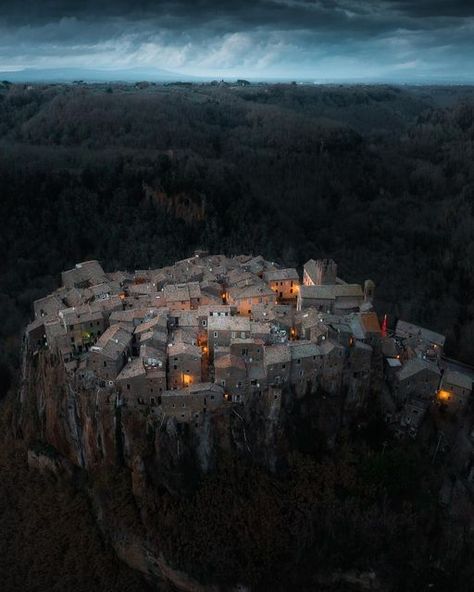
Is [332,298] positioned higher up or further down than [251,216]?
higher up

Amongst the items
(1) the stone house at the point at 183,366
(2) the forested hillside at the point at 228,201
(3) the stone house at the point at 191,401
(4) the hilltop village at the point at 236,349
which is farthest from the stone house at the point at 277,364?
(2) the forested hillside at the point at 228,201

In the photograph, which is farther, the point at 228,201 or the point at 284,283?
the point at 228,201

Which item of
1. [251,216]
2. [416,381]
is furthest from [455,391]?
[251,216]

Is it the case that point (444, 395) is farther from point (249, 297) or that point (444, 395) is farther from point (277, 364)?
point (249, 297)

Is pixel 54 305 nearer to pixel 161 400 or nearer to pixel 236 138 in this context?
pixel 161 400

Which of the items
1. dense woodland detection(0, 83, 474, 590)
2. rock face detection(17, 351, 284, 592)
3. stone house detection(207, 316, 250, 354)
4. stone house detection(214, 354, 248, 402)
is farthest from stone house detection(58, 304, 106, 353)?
dense woodland detection(0, 83, 474, 590)

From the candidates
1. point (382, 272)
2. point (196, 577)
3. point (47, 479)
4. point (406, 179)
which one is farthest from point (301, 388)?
point (406, 179)

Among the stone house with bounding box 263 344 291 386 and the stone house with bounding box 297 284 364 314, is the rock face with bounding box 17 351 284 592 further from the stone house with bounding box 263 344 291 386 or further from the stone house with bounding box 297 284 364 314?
the stone house with bounding box 297 284 364 314
